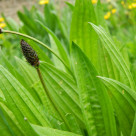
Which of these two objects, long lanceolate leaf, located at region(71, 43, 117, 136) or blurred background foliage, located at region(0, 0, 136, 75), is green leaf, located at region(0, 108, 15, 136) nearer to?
long lanceolate leaf, located at region(71, 43, 117, 136)

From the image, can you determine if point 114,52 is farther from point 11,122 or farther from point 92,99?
point 11,122

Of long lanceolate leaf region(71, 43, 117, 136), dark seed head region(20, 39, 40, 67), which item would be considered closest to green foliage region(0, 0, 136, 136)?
long lanceolate leaf region(71, 43, 117, 136)

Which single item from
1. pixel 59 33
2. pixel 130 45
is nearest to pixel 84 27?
pixel 130 45

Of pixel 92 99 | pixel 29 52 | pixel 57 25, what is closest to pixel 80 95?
pixel 92 99

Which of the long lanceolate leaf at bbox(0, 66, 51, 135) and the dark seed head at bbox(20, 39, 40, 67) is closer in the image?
the dark seed head at bbox(20, 39, 40, 67)

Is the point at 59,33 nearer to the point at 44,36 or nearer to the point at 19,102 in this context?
the point at 44,36

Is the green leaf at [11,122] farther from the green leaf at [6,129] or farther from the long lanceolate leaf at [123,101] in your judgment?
the long lanceolate leaf at [123,101]
